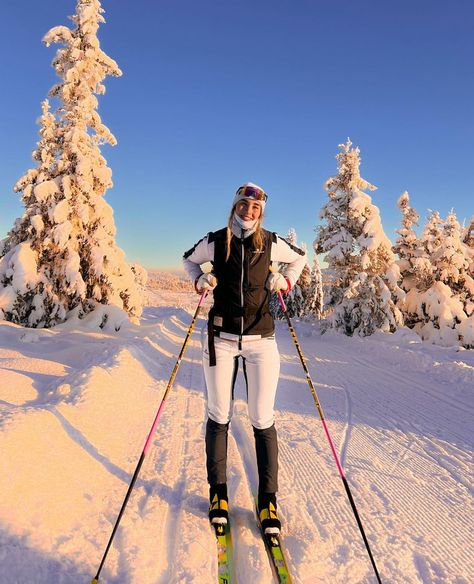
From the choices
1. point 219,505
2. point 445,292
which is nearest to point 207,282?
point 219,505

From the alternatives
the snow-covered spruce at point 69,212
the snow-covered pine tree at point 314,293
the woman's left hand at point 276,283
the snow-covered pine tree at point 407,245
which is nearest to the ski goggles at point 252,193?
the woman's left hand at point 276,283

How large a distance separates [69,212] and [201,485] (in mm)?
13816

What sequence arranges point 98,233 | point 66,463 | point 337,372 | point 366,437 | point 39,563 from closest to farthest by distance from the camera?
1. point 39,563
2. point 66,463
3. point 366,437
4. point 337,372
5. point 98,233

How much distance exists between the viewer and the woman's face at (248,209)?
3.36 meters

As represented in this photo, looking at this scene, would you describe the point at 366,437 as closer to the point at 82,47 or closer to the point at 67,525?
the point at 67,525

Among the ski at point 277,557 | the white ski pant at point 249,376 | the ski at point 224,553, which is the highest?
the white ski pant at point 249,376

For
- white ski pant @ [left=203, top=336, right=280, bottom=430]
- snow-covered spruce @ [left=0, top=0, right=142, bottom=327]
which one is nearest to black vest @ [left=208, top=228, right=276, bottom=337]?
white ski pant @ [left=203, top=336, right=280, bottom=430]

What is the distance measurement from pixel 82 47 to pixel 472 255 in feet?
83.7

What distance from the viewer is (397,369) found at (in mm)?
11180

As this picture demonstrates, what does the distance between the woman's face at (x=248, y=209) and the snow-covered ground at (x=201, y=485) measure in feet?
8.73

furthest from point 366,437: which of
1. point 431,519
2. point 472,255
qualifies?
point 472,255

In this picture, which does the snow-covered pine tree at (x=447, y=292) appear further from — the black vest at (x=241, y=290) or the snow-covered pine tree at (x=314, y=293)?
the snow-covered pine tree at (x=314, y=293)

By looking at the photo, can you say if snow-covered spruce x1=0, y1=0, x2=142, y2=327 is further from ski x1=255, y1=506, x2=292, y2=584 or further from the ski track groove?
ski x1=255, y1=506, x2=292, y2=584

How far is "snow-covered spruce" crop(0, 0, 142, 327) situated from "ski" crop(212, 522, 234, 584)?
13248 mm
